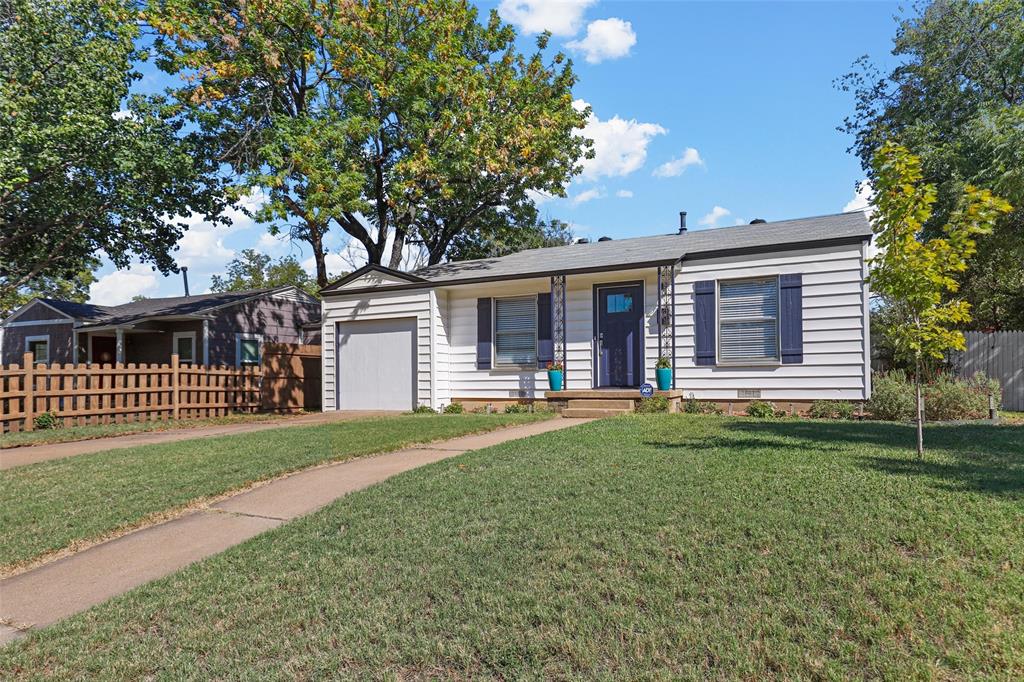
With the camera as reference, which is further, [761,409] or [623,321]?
[623,321]

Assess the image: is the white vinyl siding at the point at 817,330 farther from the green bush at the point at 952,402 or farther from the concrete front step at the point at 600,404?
the concrete front step at the point at 600,404

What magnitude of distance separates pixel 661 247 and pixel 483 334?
4.22m

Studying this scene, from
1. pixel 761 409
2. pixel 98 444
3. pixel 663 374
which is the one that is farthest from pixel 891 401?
pixel 98 444

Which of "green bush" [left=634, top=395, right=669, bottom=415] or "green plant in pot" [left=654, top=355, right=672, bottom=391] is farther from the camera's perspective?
"green plant in pot" [left=654, top=355, right=672, bottom=391]

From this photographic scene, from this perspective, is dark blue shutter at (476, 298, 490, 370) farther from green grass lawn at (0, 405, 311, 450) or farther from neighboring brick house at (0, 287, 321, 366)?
neighboring brick house at (0, 287, 321, 366)

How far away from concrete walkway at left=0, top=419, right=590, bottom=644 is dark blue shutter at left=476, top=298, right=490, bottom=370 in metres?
6.66

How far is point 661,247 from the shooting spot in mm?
13094

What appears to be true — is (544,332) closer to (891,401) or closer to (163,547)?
(891,401)

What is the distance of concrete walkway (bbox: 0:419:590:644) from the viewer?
12.3 ft

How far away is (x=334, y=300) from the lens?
15070mm

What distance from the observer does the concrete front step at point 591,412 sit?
11031 millimetres

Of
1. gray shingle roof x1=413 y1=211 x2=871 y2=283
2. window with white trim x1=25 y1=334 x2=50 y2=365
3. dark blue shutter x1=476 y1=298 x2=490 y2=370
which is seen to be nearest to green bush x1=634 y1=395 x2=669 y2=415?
gray shingle roof x1=413 y1=211 x2=871 y2=283

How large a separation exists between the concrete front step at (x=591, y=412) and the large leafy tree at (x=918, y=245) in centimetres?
566

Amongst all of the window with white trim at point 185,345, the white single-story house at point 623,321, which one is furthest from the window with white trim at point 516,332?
the window with white trim at point 185,345
